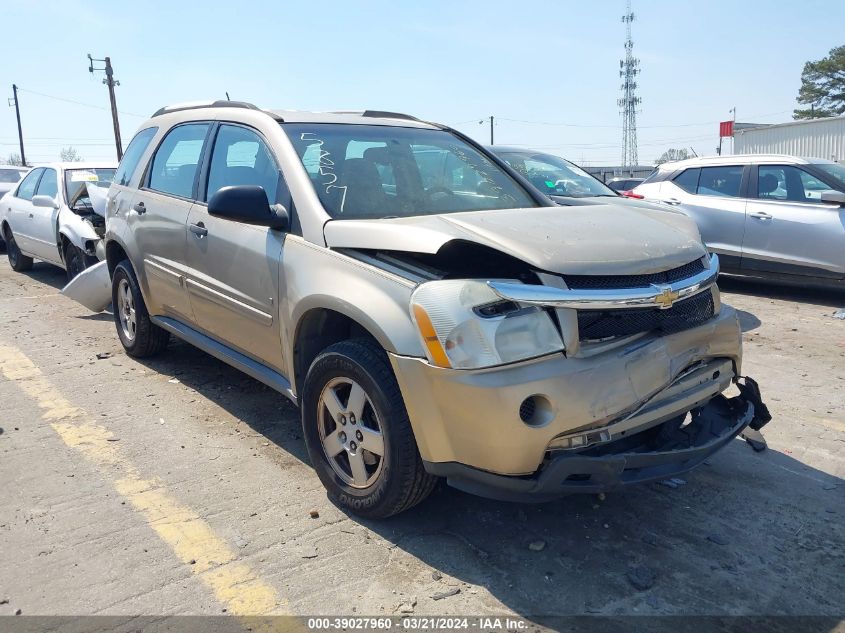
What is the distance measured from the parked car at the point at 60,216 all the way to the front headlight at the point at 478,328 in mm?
6251

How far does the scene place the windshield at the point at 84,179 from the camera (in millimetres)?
8922

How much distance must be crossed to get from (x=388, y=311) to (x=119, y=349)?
4268mm

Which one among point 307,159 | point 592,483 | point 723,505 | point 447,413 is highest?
point 307,159

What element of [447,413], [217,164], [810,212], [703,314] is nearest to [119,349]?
[217,164]

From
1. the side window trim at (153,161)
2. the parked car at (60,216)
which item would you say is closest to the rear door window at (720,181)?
the side window trim at (153,161)

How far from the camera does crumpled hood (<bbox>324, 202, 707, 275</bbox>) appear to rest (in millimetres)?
2869

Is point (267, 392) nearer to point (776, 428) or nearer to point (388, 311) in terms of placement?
point (388, 311)

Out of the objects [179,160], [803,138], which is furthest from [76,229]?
[803,138]

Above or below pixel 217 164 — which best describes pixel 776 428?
below

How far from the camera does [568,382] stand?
106 inches

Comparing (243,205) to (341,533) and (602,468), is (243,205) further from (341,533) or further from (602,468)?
(602,468)

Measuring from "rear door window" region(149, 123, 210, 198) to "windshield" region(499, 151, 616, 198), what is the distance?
4.06 m

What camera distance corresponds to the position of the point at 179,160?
4.96 m

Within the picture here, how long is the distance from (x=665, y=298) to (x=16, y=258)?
1076 centimetres
